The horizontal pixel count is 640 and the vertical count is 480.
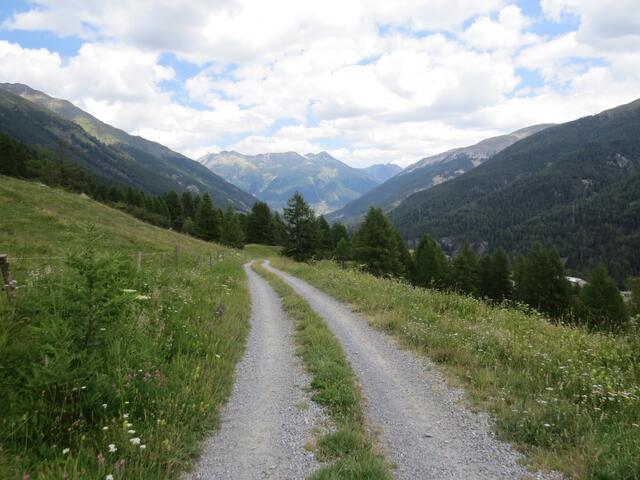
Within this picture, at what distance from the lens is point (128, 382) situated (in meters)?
5.47

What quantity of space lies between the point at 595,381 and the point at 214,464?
6.61m

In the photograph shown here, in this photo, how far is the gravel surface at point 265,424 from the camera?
4.78 m

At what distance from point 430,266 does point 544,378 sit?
55.9 m

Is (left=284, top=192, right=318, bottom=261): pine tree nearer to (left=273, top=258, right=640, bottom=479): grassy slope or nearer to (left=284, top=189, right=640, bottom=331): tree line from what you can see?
(left=284, top=189, right=640, bottom=331): tree line

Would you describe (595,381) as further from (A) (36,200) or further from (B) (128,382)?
(A) (36,200)

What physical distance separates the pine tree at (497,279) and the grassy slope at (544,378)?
50634 mm

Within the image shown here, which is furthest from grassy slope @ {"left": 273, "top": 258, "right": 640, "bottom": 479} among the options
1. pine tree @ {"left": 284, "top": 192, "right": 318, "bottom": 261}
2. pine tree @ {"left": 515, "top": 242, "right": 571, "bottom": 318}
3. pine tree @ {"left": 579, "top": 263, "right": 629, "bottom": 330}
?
pine tree @ {"left": 284, "top": 192, "right": 318, "bottom": 261}

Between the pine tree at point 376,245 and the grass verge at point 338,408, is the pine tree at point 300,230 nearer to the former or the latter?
the pine tree at point 376,245

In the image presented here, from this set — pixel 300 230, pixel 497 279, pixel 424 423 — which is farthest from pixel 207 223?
pixel 424 423

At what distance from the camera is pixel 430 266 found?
201ft

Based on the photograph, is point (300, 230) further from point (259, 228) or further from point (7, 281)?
point (7, 281)

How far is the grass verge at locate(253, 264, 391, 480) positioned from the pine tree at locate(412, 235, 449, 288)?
5025cm

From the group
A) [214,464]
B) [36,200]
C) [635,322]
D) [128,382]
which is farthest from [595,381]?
[36,200]

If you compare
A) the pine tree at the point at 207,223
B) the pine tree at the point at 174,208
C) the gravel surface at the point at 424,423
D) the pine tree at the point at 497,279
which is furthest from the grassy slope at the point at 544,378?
the pine tree at the point at 174,208
